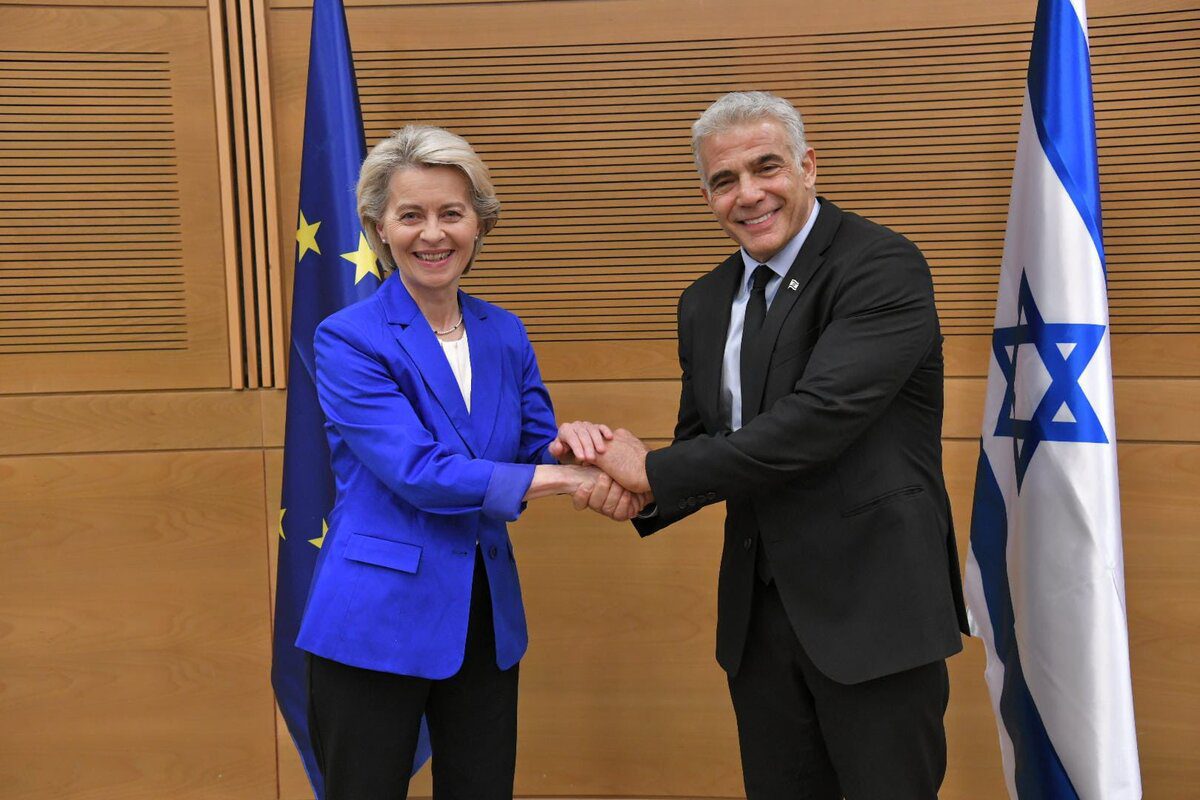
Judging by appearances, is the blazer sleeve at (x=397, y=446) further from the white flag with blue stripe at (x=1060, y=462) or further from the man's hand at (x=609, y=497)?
the white flag with blue stripe at (x=1060, y=462)

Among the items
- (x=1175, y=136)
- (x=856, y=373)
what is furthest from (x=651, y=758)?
(x=1175, y=136)

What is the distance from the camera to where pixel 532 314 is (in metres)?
2.94

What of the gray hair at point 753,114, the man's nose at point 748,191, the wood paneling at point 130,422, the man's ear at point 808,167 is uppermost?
the gray hair at point 753,114

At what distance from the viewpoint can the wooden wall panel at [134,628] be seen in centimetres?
296

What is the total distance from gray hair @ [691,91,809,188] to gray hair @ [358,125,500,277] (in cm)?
44

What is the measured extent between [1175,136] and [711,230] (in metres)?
1.33

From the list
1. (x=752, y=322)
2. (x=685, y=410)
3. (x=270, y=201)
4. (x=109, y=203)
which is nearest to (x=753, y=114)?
(x=752, y=322)

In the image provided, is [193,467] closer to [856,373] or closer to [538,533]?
[538,533]

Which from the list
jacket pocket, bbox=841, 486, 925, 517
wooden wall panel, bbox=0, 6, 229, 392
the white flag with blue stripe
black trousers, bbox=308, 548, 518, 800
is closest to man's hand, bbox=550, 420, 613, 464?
black trousers, bbox=308, 548, 518, 800

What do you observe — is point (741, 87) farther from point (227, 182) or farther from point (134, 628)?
point (134, 628)

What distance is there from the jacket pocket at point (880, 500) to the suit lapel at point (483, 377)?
0.69 m

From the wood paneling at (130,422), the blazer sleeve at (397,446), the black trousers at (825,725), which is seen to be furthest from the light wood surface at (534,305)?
the blazer sleeve at (397,446)

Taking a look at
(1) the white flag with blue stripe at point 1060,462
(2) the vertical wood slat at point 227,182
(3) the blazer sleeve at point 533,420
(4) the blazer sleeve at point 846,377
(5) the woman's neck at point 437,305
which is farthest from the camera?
(2) the vertical wood slat at point 227,182

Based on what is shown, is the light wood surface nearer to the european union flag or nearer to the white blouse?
the european union flag
